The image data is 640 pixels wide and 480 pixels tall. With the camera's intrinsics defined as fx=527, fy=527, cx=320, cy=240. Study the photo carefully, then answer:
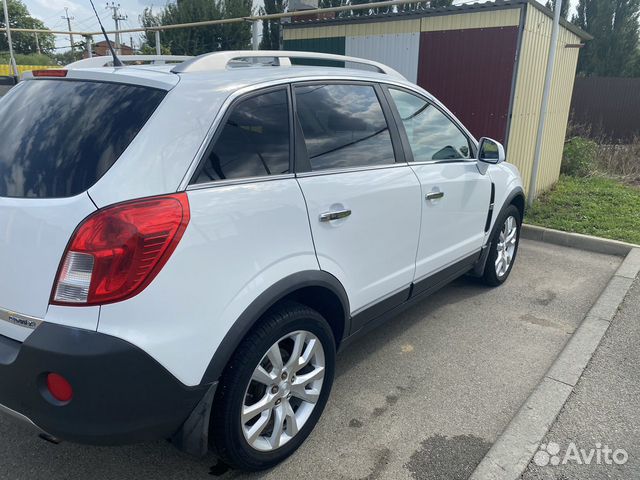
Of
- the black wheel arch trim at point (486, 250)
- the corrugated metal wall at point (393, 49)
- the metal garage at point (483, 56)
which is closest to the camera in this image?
the black wheel arch trim at point (486, 250)

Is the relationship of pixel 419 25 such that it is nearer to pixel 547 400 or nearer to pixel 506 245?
pixel 506 245

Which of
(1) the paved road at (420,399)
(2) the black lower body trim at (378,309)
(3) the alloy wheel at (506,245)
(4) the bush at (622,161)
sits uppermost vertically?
(2) the black lower body trim at (378,309)

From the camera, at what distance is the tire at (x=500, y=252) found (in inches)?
174

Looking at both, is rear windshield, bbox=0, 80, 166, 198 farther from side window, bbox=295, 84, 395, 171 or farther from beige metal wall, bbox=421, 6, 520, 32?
beige metal wall, bbox=421, 6, 520, 32

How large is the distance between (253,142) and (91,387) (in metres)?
1.15

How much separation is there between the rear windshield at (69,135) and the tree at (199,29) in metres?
22.3

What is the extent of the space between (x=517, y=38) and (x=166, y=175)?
568 cm

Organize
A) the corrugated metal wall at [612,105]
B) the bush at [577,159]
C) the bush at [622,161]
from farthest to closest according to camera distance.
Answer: the corrugated metal wall at [612,105]
the bush at [622,161]
the bush at [577,159]

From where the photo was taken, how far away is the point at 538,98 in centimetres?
719

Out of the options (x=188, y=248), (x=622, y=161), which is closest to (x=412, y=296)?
(x=188, y=248)

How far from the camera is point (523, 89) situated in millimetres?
6672

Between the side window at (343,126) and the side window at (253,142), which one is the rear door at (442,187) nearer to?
the side window at (343,126)

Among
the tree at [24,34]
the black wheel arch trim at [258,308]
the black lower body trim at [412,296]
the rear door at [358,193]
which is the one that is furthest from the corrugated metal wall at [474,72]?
the tree at [24,34]

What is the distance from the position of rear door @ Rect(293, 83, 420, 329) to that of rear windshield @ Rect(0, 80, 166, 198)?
78cm
